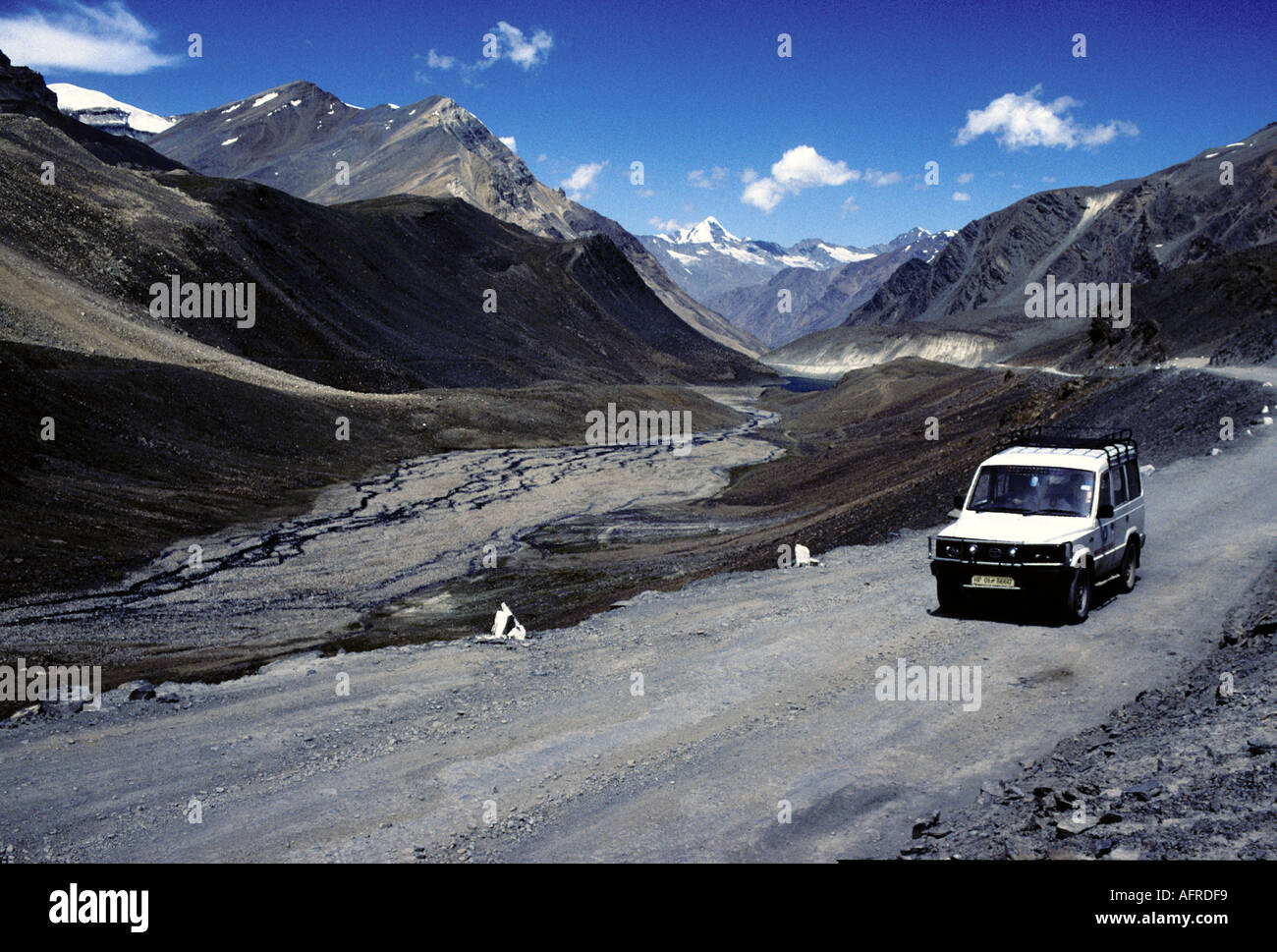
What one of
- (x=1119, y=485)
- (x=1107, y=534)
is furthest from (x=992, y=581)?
(x=1119, y=485)

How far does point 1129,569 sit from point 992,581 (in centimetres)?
304

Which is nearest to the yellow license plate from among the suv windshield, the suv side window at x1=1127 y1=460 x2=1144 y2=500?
the suv windshield

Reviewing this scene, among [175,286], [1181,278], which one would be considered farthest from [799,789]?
[1181,278]

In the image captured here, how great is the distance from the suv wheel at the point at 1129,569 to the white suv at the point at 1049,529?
Answer: 2cm

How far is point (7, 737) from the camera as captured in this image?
12594 mm

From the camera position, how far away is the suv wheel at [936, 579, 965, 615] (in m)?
14.3

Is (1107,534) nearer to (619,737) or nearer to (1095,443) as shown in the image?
(1095,443)

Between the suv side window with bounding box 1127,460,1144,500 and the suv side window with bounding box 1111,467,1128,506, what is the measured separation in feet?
0.75

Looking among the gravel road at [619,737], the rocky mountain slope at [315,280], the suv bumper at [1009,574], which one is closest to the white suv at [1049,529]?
the suv bumper at [1009,574]

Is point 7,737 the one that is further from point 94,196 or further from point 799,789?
point 94,196

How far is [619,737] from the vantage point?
10.9 meters

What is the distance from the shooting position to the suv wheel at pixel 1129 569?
49.6 feet
